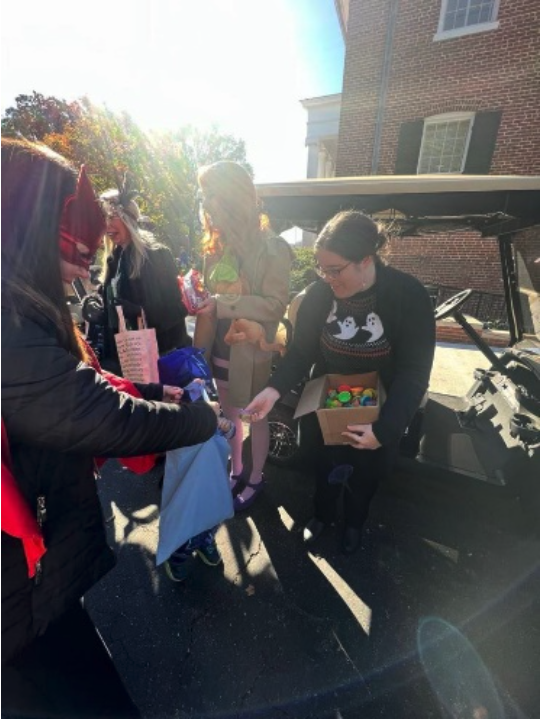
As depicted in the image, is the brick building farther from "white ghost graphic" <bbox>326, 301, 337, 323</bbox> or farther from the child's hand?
the child's hand

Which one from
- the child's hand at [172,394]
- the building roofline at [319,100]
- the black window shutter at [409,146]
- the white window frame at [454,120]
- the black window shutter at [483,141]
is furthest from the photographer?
the building roofline at [319,100]

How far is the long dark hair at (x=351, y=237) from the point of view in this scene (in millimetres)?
1873

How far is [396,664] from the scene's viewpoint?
1.86 meters

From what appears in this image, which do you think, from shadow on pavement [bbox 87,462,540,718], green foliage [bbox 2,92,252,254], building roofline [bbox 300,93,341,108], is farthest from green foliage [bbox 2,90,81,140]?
shadow on pavement [bbox 87,462,540,718]

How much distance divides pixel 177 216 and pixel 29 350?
2023 centimetres

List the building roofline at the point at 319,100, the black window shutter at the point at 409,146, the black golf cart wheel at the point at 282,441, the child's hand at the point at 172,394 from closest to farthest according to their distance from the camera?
1. the child's hand at the point at 172,394
2. the black golf cart wheel at the point at 282,441
3. the black window shutter at the point at 409,146
4. the building roofline at the point at 319,100

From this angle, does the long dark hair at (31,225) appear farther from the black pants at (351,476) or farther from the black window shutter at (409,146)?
the black window shutter at (409,146)

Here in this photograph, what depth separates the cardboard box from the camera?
1.90 meters

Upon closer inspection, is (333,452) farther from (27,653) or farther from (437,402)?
(437,402)

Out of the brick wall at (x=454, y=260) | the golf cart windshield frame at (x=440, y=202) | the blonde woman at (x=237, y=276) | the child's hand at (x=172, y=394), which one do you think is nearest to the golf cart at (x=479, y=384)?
the golf cart windshield frame at (x=440, y=202)

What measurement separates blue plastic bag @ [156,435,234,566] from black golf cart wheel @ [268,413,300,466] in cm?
131

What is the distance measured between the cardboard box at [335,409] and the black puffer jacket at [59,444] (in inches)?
34.2

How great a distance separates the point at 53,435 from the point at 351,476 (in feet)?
6.43

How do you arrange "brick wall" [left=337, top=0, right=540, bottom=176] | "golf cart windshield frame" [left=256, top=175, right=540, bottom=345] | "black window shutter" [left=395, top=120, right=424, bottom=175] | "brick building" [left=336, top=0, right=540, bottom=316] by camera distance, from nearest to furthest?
"golf cart windshield frame" [left=256, top=175, right=540, bottom=345]
"brick wall" [left=337, top=0, right=540, bottom=176]
"brick building" [left=336, top=0, right=540, bottom=316]
"black window shutter" [left=395, top=120, right=424, bottom=175]
